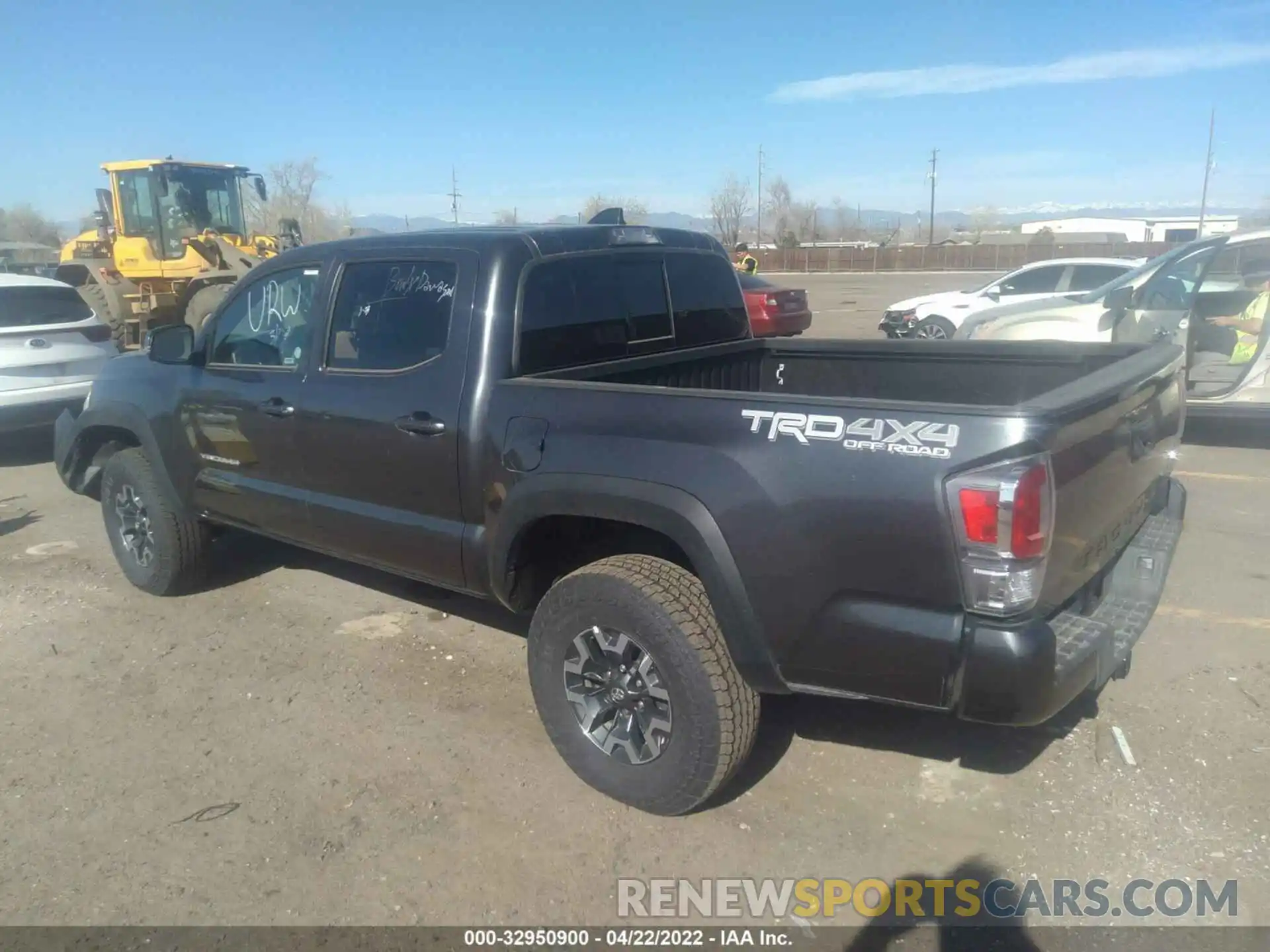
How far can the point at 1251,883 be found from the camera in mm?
2781

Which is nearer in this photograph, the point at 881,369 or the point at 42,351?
the point at 881,369

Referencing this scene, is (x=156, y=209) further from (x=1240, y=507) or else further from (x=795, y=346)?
(x=1240, y=507)

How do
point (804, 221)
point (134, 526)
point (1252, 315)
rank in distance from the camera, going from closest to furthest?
point (134, 526), point (1252, 315), point (804, 221)

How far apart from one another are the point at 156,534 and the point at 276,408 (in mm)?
1490

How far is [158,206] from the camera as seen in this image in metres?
15.0

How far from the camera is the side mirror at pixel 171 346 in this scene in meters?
4.70

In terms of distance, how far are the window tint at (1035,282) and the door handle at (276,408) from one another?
1231 centimetres

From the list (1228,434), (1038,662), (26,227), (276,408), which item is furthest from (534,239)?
(26,227)

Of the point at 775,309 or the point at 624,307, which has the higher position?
the point at 624,307

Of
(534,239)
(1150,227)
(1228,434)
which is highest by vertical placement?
(1150,227)

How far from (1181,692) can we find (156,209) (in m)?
15.7

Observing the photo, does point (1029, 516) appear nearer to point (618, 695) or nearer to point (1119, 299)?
point (618, 695)

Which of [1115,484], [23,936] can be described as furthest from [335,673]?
[1115,484]

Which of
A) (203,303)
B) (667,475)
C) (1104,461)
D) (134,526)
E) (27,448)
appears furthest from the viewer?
(203,303)
